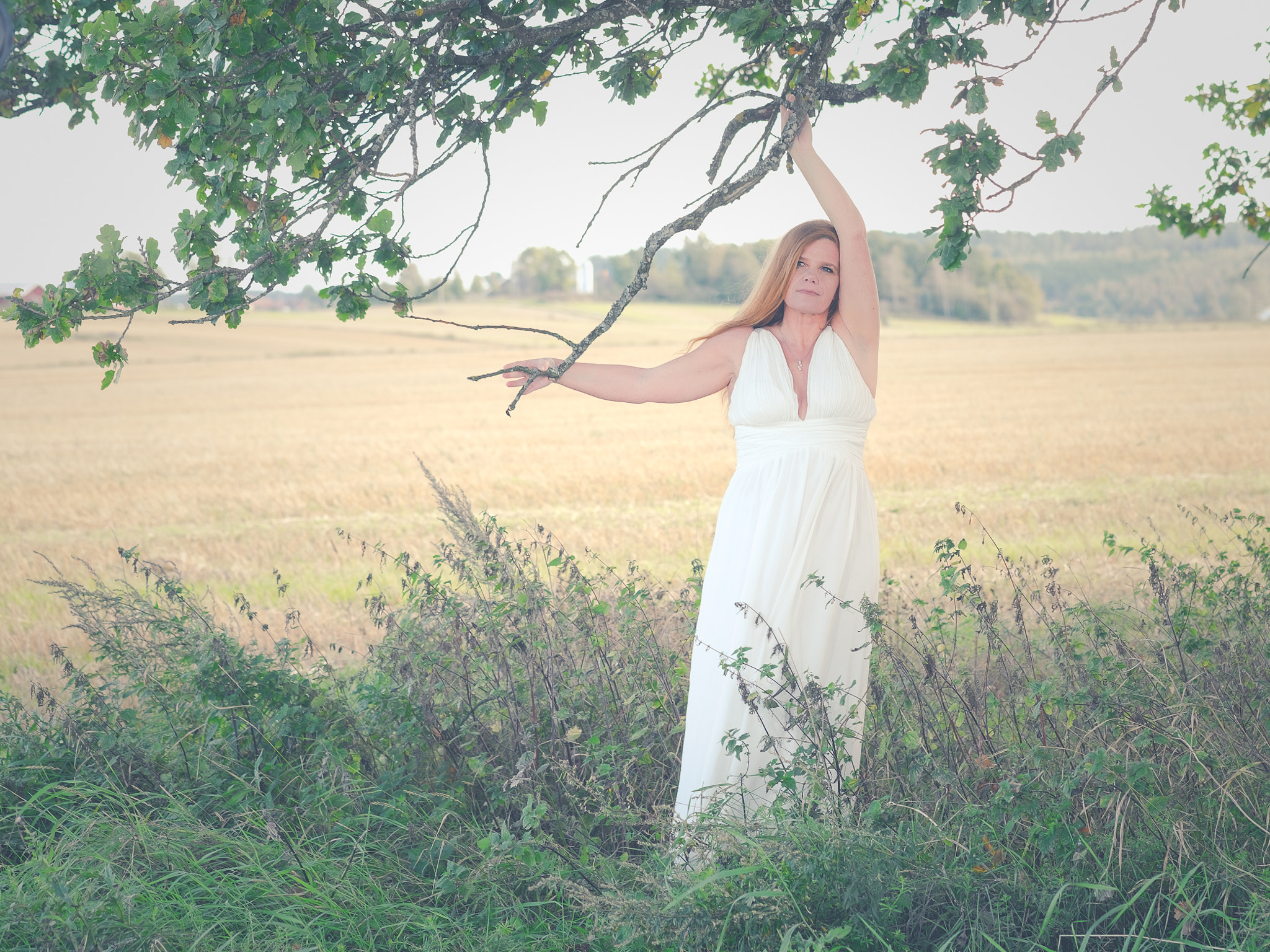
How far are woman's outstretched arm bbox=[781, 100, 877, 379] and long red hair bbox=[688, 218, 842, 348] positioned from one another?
70mm

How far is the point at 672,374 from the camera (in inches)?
145

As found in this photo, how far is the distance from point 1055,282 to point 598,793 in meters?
85.5

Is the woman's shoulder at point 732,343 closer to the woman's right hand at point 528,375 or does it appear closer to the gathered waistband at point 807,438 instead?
the gathered waistband at point 807,438

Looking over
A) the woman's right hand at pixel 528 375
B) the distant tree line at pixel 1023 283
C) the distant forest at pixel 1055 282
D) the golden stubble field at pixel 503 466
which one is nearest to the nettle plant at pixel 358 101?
the woman's right hand at pixel 528 375

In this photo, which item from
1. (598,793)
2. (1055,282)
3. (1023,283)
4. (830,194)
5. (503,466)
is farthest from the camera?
(1055,282)

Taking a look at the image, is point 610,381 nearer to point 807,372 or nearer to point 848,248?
point 807,372

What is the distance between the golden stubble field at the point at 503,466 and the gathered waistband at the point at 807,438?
2324 mm

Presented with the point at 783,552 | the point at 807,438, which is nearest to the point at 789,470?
the point at 807,438

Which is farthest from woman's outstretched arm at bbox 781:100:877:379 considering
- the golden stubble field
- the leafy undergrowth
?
the golden stubble field

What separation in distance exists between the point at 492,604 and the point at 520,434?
686 inches

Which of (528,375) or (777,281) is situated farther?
(777,281)

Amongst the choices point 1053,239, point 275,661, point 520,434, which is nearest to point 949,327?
point 1053,239

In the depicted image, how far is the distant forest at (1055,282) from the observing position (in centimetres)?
5750

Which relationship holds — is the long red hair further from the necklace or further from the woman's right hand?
the woman's right hand
